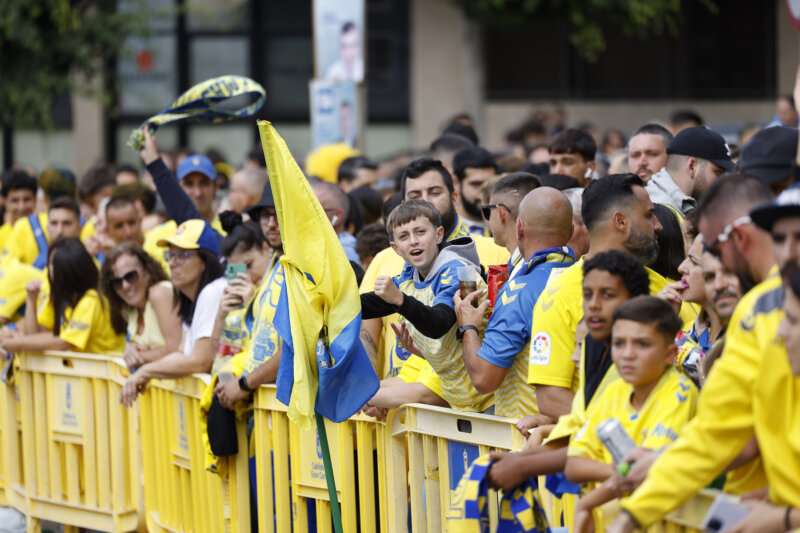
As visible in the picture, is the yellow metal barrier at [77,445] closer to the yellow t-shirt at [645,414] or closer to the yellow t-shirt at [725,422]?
the yellow t-shirt at [645,414]

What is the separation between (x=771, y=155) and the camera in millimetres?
4309

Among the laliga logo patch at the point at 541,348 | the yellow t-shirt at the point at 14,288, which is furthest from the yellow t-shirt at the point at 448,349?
the yellow t-shirt at the point at 14,288

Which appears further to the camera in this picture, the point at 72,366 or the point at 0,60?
the point at 0,60

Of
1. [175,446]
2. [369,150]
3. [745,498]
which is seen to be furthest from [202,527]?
[369,150]

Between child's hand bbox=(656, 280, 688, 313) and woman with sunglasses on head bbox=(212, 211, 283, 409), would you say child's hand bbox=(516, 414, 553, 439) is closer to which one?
child's hand bbox=(656, 280, 688, 313)

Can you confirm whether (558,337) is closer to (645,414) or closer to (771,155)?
(645,414)

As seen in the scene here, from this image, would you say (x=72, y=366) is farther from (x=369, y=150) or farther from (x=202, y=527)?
(x=369, y=150)

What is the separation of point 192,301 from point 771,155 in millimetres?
4259

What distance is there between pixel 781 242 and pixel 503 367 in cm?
180

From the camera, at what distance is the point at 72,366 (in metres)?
8.02

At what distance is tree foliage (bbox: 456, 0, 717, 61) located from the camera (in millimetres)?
19156

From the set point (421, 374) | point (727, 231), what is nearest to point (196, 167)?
point (421, 374)

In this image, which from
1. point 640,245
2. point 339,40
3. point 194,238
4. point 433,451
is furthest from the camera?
point 339,40

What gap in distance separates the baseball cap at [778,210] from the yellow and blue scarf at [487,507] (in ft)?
4.76
